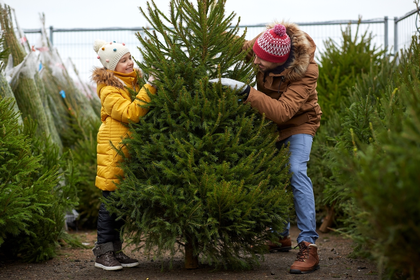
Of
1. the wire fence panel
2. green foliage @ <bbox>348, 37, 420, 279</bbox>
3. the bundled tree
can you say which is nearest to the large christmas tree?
green foliage @ <bbox>348, 37, 420, 279</bbox>

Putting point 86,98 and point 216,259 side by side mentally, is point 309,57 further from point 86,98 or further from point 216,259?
point 86,98

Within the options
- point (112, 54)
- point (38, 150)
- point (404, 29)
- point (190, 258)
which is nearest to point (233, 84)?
point (112, 54)

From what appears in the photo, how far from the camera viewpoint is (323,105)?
19.5ft

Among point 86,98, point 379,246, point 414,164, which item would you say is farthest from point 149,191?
point 86,98

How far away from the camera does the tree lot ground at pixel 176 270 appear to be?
11.0 ft

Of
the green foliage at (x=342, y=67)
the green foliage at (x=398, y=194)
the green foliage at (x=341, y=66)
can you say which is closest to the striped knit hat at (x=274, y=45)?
the green foliage at (x=398, y=194)

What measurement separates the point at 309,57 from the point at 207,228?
1.61 meters

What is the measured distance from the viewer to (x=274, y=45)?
3.45 meters

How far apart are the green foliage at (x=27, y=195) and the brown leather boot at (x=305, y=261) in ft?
6.76

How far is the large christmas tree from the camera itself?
119 inches

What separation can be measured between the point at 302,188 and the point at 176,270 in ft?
3.97

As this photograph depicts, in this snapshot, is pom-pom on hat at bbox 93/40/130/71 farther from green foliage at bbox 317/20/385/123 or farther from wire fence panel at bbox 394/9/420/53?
wire fence panel at bbox 394/9/420/53

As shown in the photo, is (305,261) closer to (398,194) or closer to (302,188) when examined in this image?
(302,188)

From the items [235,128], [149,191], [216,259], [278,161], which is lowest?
[216,259]
